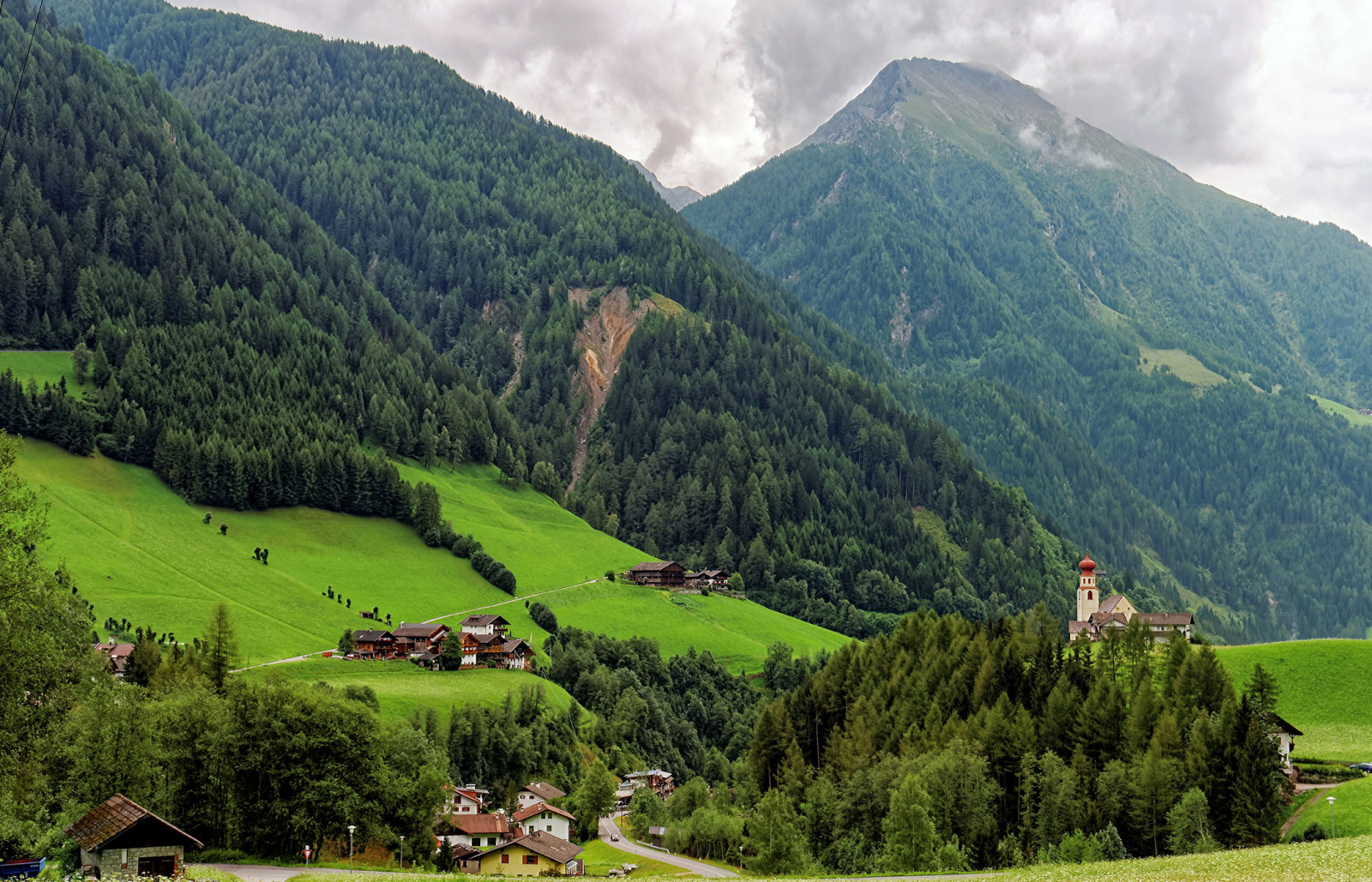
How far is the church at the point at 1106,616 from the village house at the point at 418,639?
85.2 m

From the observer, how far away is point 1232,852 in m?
63.2

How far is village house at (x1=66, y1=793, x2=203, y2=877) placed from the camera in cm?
5991

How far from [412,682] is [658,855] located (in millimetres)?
46641

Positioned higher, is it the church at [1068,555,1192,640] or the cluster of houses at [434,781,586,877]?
the church at [1068,555,1192,640]

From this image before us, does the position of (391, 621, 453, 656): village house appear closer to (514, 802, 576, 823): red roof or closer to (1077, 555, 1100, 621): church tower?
(514, 802, 576, 823): red roof

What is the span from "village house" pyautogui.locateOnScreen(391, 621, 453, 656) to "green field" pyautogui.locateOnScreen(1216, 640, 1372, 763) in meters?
99.6

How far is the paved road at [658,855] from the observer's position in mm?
103000

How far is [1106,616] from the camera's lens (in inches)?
6836

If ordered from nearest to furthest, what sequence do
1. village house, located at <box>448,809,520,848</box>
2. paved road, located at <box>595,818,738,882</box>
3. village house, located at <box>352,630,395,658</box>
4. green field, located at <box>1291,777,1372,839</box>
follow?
green field, located at <box>1291,777,1372,839</box>
paved road, located at <box>595,818,738,882</box>
village house, located at <box>448,809,520,848</box>
village house, located at <box>352,630,395,658</box>

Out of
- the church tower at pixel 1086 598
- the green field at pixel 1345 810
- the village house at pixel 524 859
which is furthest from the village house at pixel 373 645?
the green field at pixel 1345 810

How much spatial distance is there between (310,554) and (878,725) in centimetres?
11621

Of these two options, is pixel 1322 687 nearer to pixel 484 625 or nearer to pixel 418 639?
pixel 484 625

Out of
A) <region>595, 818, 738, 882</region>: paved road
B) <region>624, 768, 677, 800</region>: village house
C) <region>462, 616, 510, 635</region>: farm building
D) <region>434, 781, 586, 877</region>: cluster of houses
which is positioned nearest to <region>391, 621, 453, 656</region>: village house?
<region>462, 616, 510, 635</region>: farm building

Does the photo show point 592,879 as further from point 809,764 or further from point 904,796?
point 809,764
